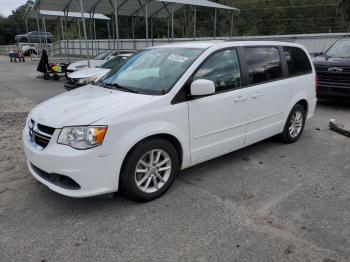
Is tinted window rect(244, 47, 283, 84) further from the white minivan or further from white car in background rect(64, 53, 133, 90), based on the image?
white car in background rect(64, 53, 133, 90)

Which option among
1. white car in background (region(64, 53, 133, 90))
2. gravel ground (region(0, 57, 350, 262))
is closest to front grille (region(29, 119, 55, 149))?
gravel ground (region(0, 57, 350, 262))

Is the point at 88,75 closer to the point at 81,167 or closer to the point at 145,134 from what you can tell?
the point at 145,134

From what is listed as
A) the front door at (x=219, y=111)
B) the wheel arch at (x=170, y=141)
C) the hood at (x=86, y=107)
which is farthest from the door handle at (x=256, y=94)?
the hood at (x=86, y=107)

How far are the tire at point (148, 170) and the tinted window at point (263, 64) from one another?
5.52 ft

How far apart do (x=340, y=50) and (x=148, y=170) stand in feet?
25.4

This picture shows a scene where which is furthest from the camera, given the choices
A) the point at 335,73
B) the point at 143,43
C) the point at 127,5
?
the point at 143,43

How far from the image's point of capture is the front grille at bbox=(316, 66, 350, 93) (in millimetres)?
8188

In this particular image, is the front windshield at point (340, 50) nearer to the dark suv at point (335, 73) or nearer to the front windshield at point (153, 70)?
the dark suv at point (335, 73)

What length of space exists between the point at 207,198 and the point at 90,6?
57.0ft

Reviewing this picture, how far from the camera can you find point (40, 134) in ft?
11.4

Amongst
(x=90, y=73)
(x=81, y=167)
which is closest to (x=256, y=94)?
(x=81, y=167)

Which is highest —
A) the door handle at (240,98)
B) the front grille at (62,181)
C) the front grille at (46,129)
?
the door handle at (240,98)

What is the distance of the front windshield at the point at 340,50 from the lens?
8.88 meters

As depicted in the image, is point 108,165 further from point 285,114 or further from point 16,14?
point 16,14
